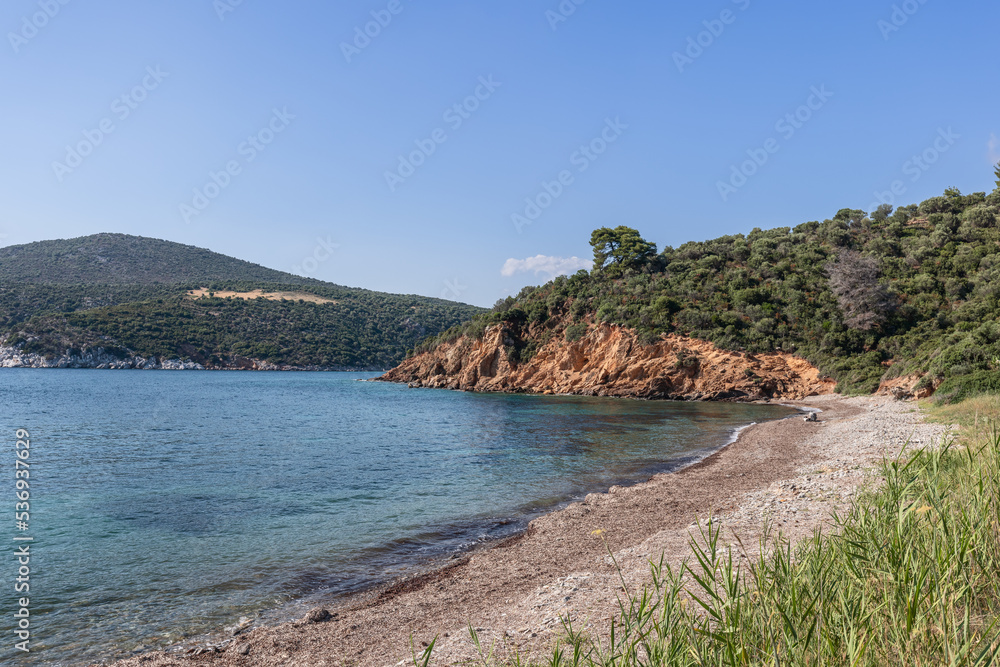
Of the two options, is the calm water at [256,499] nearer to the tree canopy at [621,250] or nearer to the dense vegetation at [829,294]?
the dense vegetation at [829,294]

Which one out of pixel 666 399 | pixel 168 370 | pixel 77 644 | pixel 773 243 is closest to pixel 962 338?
pixel 666 399

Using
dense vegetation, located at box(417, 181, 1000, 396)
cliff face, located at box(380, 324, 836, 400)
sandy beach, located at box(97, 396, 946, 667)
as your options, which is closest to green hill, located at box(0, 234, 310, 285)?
cliff face, located at box(380, 324, 836, 400)

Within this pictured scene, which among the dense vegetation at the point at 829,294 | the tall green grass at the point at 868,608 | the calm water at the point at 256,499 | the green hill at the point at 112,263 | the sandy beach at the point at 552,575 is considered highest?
the green hill at the point at 112,263

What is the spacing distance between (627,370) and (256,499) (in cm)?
4130

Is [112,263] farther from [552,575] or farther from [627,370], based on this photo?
[552,575]

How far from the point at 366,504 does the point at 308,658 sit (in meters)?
7.72

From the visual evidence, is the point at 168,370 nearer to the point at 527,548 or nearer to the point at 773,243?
the point at 773,243

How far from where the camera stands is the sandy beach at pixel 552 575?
6.06 m

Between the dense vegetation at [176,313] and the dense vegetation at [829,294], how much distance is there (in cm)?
6473

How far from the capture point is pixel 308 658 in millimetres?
6105

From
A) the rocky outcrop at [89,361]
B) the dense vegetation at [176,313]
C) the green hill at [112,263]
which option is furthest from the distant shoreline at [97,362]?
the green hill at [112,263]

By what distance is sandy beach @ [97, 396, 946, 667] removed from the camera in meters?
6.06

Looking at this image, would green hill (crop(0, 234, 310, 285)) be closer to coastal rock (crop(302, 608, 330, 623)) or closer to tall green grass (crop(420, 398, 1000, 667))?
coastal rock (crop(302, 608, 330, 623))

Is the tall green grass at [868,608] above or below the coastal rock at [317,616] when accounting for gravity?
above
